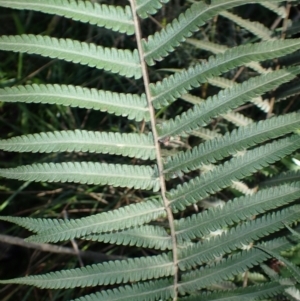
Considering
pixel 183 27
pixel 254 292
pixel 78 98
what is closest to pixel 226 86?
pixel 183 27

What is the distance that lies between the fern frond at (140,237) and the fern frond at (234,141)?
0.19m

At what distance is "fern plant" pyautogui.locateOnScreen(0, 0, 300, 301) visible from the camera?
141cm

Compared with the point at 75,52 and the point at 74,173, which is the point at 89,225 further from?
the point at 75,52

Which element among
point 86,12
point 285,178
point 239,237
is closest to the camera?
point 86,12

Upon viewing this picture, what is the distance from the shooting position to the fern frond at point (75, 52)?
4.59 ft

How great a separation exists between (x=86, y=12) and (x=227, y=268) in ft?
2.59

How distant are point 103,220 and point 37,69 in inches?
54.9

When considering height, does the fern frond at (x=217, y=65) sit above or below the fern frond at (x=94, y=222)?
above

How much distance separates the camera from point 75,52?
1.41 meters

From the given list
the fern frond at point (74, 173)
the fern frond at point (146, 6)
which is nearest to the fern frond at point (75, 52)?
the fern frond at point (146, 6)

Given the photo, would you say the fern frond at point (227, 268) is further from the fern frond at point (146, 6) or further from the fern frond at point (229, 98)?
the fern frond at point (146, 6)

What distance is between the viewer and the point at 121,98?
1468mm

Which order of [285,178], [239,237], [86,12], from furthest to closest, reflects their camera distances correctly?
[285,178], [239,237], [86,12]

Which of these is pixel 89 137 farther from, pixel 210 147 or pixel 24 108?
pixel 24 108
